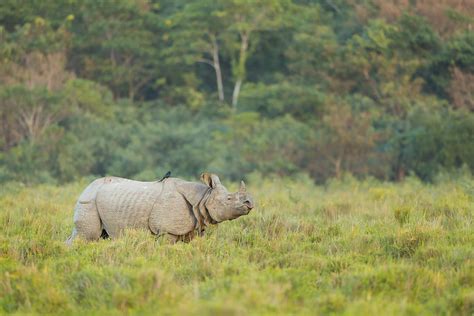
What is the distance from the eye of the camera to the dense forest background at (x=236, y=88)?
24370 mm

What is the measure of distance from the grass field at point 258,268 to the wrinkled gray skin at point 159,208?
10.4 inches

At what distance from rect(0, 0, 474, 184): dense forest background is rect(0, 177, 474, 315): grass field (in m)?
11.5

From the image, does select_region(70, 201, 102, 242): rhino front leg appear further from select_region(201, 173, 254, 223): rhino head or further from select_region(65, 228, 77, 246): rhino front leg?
select_region(201, 173, 254, 223): rhino head

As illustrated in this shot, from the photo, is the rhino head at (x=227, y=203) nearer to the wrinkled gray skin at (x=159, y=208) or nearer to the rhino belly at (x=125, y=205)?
the wrinkled gray skin at (x=159, y=208)

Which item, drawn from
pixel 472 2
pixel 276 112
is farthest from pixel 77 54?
pixel 472 2

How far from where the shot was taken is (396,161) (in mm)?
24359

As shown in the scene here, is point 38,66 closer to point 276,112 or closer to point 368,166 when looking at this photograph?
point 276,112

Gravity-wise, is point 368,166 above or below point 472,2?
below

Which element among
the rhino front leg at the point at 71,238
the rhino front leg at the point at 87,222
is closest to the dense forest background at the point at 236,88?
the rhino front leg at the point at 71,238

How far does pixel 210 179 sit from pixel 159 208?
1.93 feet

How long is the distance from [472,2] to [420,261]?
2389cm

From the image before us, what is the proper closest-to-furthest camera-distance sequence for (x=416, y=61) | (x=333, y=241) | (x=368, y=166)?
(x=333, y=241), (x=368, y=166), (x=416, y=61)

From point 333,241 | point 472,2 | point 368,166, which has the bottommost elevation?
point 368,166

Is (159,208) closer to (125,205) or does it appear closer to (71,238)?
(125,205)
